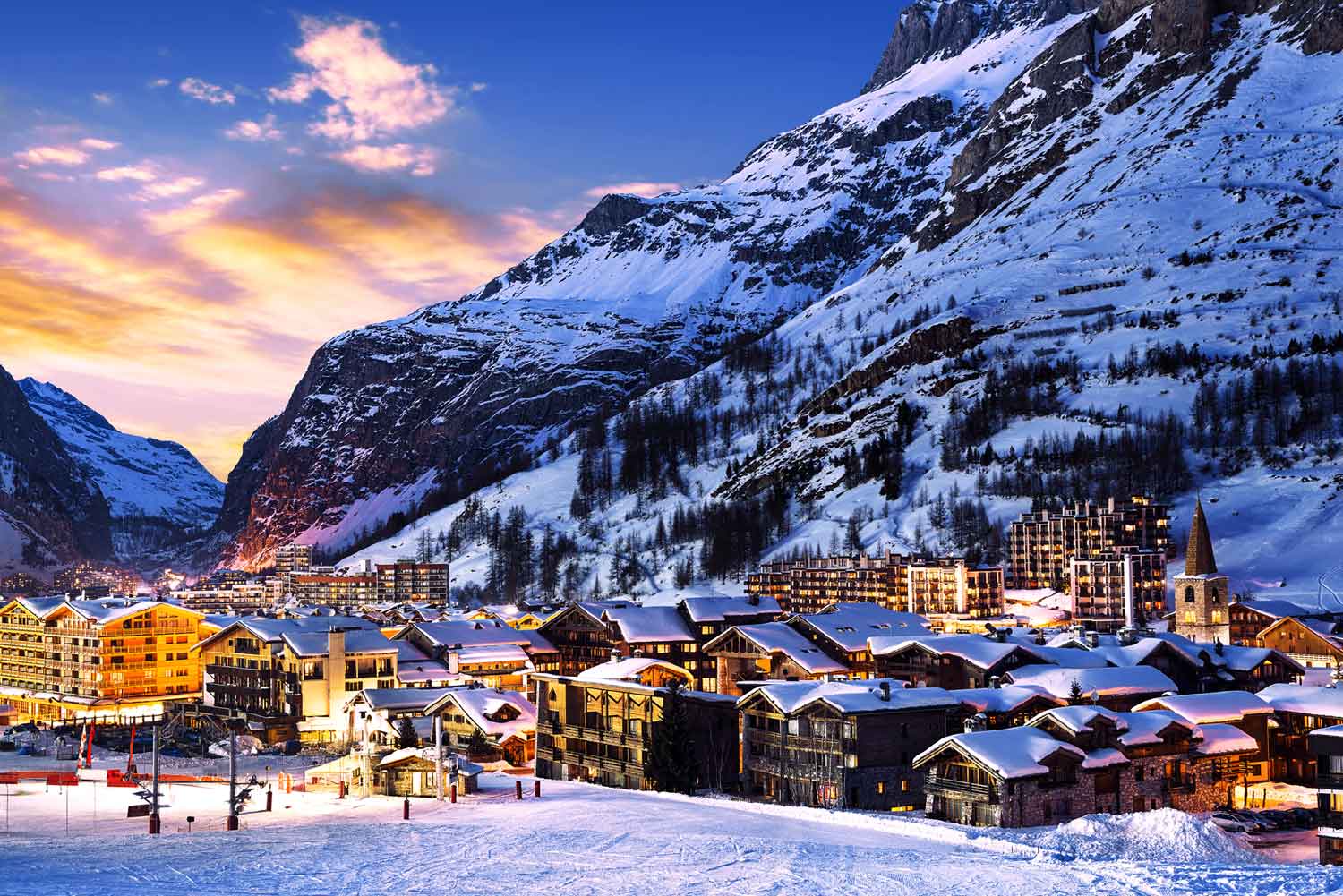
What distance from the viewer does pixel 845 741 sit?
7706 centimetres

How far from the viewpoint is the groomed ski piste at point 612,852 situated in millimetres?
49938

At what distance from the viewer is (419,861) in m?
53.3

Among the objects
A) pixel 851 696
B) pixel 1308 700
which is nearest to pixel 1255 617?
pixel 1308 700

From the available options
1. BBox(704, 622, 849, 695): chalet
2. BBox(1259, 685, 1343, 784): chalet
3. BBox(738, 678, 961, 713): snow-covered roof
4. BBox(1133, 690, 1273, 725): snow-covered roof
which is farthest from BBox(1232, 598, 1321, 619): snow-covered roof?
BBox(738, 678, 961, 713): snow-covered roof

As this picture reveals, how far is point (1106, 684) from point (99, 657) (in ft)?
302

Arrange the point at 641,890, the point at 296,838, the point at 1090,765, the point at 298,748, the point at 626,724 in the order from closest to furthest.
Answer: the point at 641,890 < the point at 296,838 < the point at 1090,765 < the point at 626,724 < the point at 298,748

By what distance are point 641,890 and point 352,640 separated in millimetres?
75341

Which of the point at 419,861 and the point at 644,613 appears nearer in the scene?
the point at 419,861

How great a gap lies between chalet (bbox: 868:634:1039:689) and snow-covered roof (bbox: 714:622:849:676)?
402 cm

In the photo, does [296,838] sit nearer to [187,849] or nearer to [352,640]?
[187,849]

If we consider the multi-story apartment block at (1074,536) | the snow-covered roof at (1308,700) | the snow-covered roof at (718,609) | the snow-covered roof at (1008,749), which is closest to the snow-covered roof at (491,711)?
the snow-covered roof at (718,609)

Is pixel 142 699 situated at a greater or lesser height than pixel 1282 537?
lesser

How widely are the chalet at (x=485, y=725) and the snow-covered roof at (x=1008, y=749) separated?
33.8 m

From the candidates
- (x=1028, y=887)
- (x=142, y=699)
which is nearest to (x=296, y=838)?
Answer: (x=1028, y=887)
